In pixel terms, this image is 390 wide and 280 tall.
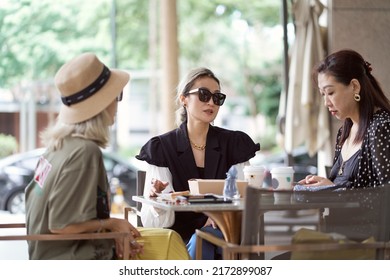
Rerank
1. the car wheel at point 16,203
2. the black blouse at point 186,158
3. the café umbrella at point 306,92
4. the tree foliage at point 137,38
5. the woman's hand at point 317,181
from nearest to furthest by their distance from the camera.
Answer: the woman's hand at point 317,181, the black blouse at point 186,158, the café umbrella at point 306,92, the car wheel at point 16,203, the tree foliage at point 137,38

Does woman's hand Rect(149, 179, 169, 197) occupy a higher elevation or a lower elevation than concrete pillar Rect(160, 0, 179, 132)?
lower

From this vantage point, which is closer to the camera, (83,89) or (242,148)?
(83,89)

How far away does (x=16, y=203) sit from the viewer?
42.7 ft

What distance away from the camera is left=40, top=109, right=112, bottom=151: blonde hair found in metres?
3.21

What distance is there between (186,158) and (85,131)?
3.88 feet

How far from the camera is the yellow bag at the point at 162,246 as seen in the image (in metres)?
3.58

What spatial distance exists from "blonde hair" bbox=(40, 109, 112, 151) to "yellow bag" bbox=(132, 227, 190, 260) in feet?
2.04

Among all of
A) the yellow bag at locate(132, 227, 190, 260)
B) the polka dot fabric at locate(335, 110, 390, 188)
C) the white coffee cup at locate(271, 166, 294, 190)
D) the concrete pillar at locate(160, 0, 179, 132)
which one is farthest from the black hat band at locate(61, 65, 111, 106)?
the concrete pillar at locate(160, 0, 179, 132)

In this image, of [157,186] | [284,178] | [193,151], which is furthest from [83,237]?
[193,151]

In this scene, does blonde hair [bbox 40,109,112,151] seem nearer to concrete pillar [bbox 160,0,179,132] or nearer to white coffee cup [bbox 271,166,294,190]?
white coffee cup [bbox 271,166,294,190]

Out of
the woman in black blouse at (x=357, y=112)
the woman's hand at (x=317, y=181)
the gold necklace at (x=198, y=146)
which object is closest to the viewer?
the woman in black blouse at (x=357, y=112)

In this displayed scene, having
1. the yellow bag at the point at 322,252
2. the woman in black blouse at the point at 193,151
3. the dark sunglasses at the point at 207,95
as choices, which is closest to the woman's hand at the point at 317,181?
the yellow bag at the point at 322,252

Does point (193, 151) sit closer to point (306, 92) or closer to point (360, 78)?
point (360, 78)

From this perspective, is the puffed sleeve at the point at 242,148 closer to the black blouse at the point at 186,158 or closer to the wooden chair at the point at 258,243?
the black blouse at the point at 186,158
